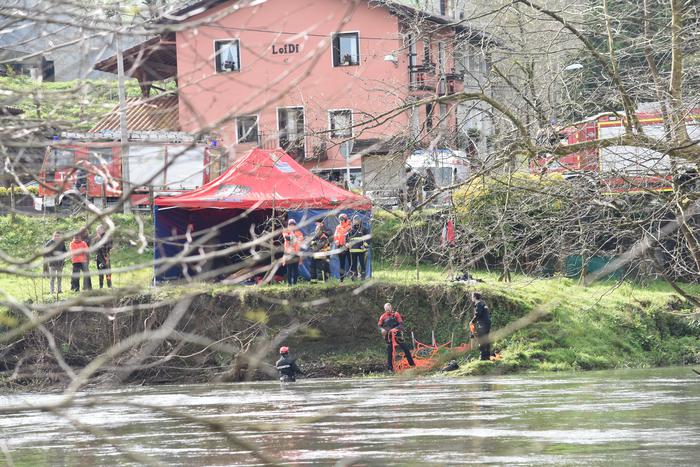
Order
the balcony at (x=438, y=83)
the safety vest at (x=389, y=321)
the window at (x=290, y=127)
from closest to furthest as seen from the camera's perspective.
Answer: the window at (x=290, y=127), the balcony at (x=438, y=83), the safety vest at (x=389, y=321)

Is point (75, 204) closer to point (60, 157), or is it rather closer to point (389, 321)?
point (60, 157)

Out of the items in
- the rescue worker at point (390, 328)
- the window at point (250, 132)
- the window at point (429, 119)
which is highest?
the window at point (429, 119)

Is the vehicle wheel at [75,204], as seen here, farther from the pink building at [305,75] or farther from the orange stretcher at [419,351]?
the orange stretcher at [419,351]

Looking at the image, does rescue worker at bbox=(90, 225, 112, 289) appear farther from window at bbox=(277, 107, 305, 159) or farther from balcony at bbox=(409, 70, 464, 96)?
balcony at bbox=(409, 70, 464, 96)

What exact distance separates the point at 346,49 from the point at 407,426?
98.4ft

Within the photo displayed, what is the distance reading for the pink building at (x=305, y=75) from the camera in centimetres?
520

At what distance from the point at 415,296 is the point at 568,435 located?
46.0ft

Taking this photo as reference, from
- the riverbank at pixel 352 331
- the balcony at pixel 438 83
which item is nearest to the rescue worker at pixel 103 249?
the riverbank at pixel 352 331

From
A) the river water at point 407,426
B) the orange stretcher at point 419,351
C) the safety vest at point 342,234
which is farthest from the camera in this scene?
the orange stretcher at point 419,351

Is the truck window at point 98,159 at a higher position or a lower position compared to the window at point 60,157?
lower

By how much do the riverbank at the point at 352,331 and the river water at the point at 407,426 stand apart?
281 centimetres

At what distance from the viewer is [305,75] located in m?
4.89

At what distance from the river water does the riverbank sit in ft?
9.23

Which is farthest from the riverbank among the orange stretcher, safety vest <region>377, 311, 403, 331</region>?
safety vest <region>377, 311, 403, 331</region>
